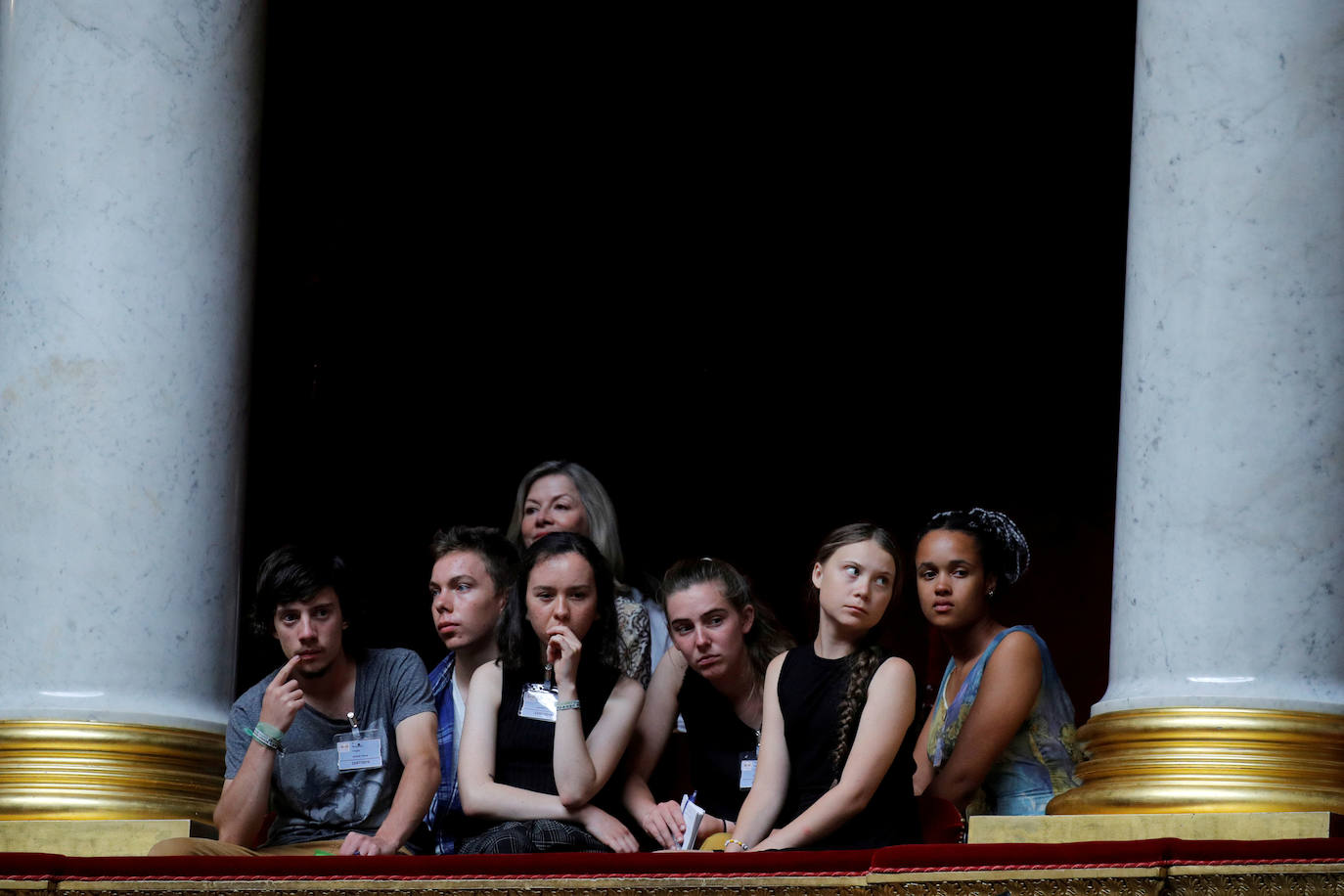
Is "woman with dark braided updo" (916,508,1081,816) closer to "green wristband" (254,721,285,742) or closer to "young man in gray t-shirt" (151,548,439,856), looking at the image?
"young man in gray t-shirt" (151,548,439,856)

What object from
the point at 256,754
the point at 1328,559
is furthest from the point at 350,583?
the point at 1328,559

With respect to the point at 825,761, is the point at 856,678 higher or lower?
higher

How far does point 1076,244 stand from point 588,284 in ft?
10.9

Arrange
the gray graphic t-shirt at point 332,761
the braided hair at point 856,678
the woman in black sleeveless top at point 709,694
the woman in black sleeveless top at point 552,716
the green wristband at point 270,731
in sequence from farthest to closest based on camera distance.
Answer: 1. the gray graphic t-shirt at point 332,761
2. the woman in black sleeveless top at point 709,694
3. the green wristband at point 270,731
4. the woman in black sleeveless top at point 552,716
5. the braided hair at point 856,678

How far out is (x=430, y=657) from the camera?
12.6 m

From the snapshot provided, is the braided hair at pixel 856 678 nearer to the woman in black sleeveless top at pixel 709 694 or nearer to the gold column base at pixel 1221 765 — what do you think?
the woman in black sleeveless top at pixel 709 694

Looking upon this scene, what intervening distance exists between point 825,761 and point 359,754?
1.65 metres

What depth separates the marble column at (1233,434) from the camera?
5.78 m

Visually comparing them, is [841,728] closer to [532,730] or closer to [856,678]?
[856,678]

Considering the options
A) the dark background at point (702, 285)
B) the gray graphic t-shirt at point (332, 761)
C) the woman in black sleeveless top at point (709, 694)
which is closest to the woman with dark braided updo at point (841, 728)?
the woman in black sleeveless top at point (709, 694)

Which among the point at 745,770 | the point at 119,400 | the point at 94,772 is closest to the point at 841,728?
the point at 745,770

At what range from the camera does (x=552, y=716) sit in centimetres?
618

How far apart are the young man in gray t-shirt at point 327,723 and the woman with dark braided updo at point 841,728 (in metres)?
1.18

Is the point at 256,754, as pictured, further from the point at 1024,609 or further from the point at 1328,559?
the point at 1024,609
